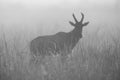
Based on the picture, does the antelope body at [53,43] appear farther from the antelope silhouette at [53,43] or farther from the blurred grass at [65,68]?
the blurred grass at [65,68]

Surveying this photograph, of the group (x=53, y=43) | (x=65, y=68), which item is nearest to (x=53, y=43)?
(x=53, y=43)

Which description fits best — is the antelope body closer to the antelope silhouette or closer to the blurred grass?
the antelope silhouette

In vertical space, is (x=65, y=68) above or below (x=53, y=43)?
below

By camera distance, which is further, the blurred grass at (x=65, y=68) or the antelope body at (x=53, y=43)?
the antelope body at (x=53, y=43)

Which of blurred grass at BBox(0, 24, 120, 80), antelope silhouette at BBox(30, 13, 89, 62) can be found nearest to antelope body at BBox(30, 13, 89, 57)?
antelope silhouette at BBox(30, 13, 89, 62)

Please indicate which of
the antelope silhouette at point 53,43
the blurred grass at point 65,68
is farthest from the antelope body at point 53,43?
the blurred grass at point 65,68

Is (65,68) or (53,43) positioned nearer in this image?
(65,68)

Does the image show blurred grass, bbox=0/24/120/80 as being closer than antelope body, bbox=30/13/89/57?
Yes

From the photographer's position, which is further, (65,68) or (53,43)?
(53,43)

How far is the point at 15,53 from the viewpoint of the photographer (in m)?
5.32

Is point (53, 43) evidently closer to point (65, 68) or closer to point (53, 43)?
point (53, 43)

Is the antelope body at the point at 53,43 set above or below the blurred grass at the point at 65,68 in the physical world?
above

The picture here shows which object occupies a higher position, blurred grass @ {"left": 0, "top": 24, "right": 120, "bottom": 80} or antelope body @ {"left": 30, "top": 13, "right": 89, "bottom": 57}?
antelope body @ {"left": 30, "top": 13, "right": 89, "bottom": 57}

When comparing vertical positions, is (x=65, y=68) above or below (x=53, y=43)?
below
